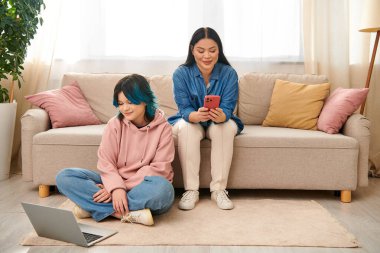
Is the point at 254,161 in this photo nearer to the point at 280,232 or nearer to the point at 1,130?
the point at 280,232

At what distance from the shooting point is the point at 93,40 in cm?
354

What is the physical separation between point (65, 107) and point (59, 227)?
1205 millimetres

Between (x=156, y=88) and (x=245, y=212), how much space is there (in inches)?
47.5

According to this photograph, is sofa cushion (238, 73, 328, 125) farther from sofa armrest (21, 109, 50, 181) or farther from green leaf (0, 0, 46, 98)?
green leaf (0, 0, 46, 98)

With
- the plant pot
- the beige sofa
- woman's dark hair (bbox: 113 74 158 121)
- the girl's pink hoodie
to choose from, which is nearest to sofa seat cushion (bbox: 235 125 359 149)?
the beige sofa

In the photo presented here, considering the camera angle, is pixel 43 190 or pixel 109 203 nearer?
pixel 109 203

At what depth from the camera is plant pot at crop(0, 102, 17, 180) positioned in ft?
9.80

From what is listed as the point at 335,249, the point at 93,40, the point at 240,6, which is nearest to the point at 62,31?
the point at 93,40

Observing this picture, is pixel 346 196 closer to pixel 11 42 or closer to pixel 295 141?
pixel 295 141

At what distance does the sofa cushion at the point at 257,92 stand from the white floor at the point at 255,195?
0.56 metres

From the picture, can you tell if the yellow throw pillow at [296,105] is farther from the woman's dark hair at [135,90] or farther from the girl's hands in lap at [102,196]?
the girl's hands in lap at [102,196]

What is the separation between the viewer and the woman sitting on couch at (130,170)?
2.12m

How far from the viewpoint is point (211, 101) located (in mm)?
2395

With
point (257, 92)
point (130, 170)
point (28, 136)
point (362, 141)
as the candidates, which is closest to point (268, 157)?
point (362, 141)
